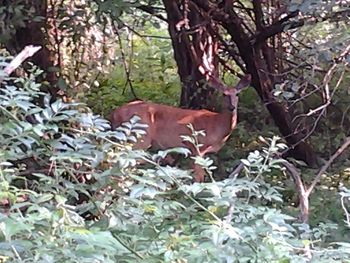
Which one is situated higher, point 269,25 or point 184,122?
point 269,25

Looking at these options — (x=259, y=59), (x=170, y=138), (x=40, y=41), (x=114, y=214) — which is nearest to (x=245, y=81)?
(x=259, y=59)

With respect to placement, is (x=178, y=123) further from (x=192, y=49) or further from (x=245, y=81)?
(x=245, y=81)

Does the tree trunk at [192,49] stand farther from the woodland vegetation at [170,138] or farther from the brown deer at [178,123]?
the brown deer at [178,123]

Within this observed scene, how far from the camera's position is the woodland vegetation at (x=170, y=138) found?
237cm

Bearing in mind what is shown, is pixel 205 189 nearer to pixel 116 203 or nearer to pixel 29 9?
pixel 116 203

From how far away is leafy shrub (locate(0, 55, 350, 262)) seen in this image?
2139mm

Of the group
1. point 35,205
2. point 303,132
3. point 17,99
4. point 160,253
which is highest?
point 17,99

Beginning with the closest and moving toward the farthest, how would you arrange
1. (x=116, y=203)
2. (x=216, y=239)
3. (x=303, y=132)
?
1. (x=216, y=239)
2. (x=116, y=203)
3. (x=303, y=132)

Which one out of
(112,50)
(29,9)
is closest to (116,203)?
(29,9)

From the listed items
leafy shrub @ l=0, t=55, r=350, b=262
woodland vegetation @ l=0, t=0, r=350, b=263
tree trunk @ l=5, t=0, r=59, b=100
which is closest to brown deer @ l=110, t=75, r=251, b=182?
woodland vegetation @ l=0, t=0, r=350, b=263

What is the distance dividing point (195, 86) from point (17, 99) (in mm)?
5673

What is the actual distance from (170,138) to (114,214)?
5365 millimetres

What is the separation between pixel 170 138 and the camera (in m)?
8.07

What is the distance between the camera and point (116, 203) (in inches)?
108
